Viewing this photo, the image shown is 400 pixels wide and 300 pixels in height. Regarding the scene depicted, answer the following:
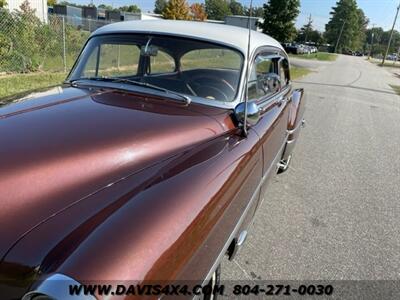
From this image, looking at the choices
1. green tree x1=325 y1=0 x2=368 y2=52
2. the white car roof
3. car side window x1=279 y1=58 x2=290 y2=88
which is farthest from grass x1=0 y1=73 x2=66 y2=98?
green tree x1=325 y1=0 x2=368 y2=52

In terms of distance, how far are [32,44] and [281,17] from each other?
41.2 m

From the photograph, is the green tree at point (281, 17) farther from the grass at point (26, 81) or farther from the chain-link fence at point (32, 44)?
the grass at point (26, 81)

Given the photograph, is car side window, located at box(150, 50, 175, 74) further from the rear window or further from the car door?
the car door

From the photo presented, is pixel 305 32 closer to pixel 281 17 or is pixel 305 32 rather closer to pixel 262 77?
pixel 281 17

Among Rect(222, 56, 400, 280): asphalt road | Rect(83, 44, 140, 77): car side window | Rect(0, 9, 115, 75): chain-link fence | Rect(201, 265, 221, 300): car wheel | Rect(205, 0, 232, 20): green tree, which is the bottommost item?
Rect(222, 56, 400, 280): asphalt road

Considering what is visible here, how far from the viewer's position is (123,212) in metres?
1.57

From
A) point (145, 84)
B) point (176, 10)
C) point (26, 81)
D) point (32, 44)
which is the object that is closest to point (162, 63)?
point (145, 84)

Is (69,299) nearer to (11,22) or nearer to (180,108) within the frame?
(180,108)

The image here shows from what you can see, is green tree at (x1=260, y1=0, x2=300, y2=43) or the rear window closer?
the rear window

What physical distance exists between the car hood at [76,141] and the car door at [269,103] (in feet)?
1.64

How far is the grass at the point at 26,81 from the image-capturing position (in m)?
8.36

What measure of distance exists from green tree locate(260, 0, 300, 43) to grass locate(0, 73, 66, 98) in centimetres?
4054

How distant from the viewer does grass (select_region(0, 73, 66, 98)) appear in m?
8.36

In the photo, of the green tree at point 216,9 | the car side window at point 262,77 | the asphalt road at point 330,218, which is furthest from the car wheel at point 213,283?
the green tree at point 216,9
